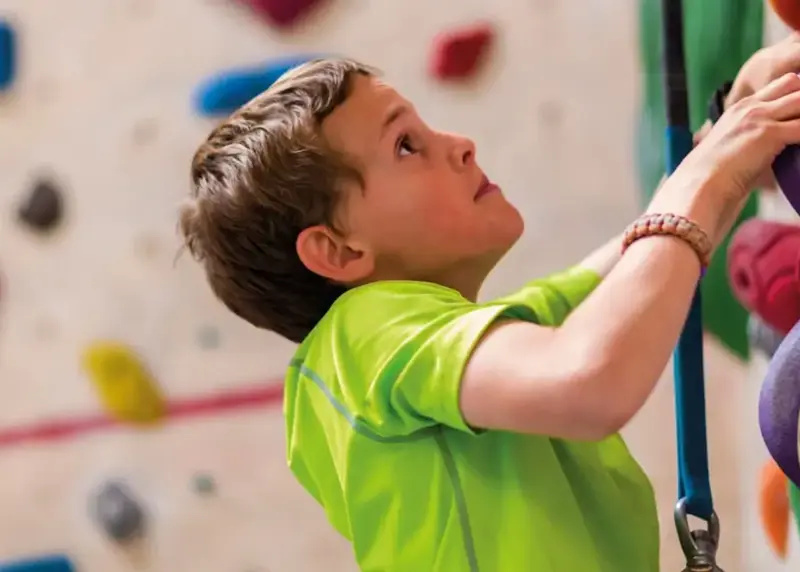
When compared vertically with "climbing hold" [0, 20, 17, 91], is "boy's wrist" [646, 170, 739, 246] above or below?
above

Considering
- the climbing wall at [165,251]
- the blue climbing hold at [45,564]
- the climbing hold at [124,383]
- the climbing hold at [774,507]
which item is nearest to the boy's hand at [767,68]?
the climbing hold at [774,507]

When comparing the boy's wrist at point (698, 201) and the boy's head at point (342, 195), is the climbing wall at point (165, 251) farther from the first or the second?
the boy's wrist at point (698, 201)

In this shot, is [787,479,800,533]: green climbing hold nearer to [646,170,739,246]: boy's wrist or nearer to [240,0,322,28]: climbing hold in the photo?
[646,170,739,246]: boy's wrist

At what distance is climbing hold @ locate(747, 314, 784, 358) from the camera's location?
767 millimetres

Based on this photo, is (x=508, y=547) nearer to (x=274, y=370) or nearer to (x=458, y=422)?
(x=458, y=422)

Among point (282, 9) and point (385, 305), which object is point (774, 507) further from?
point (282, 9)

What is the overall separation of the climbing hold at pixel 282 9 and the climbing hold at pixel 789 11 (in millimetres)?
594

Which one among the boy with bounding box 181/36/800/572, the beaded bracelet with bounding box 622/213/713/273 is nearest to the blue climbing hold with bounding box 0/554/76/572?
the boy with bounding box 181/36/800/572

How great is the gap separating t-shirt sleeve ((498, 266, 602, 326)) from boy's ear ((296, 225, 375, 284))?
116mm

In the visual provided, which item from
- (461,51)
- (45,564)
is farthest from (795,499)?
(45,564)

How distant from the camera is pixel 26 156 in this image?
42.3 inches

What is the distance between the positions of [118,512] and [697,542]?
73 centimetres

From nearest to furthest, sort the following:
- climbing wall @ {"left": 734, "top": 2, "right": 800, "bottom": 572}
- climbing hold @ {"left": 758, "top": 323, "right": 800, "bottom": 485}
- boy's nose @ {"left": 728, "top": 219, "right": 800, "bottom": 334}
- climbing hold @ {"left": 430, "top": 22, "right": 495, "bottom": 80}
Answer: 1. climbing hold @ {"left": 758, "top": 323, "right": 800, "bottom": 485}
2. boy's nose @ {"left": 728, "top": 219, "right": 800, "bottom": 334}
3. climbing wall @ {"left": 734, "top": 2, "right": 800, "bottom": 572}
4. climbing hold @ {"left": 430, "top": 22, "right": 495, "bottom": 80}

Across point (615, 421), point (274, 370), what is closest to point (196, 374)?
point (274, 370)
